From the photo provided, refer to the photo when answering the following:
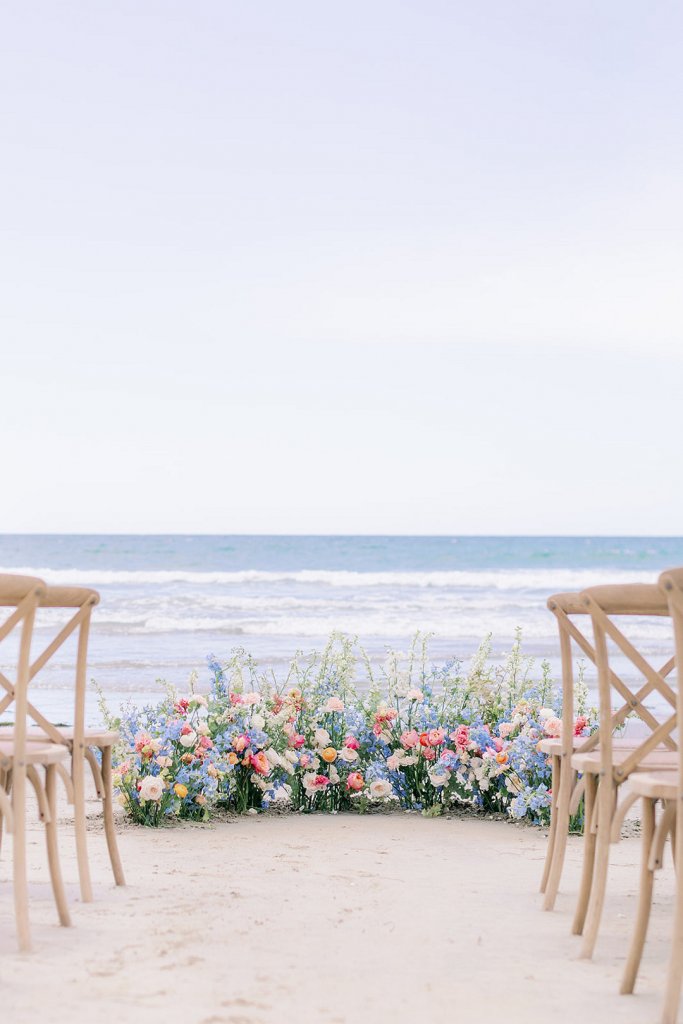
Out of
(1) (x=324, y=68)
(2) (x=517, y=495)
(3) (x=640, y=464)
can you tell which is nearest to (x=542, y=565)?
(2) (x=517, y=495)

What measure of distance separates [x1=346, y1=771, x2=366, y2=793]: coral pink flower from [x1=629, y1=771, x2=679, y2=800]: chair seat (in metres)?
2.92

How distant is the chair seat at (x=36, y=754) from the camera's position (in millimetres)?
3473

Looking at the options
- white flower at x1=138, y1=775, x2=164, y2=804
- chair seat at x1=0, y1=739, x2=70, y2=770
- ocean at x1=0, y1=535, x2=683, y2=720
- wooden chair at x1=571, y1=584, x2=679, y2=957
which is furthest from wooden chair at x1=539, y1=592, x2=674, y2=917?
ocean at x1=0, y1=535, x2=683, y2=720

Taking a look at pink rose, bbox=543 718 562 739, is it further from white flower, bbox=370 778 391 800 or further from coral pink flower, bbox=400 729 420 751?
white flower, bbox=370 778 391 800

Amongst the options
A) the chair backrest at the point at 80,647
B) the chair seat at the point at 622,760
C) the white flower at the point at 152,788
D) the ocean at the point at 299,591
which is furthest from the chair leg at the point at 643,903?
the ocean at the point at 299,591

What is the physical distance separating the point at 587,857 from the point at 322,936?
858 millimetres

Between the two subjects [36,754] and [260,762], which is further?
[260,762]

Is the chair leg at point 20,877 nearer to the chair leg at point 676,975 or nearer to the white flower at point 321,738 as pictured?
the chair leg at point 676,975

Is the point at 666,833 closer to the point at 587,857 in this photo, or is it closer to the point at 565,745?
the point at 587,857

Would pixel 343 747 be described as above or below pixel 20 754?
below

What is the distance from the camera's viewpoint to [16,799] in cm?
342

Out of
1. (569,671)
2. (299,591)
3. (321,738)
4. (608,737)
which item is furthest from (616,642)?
(299,591)

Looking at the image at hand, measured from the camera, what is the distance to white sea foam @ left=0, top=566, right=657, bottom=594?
30.0 metres

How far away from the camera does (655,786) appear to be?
2.87 m
